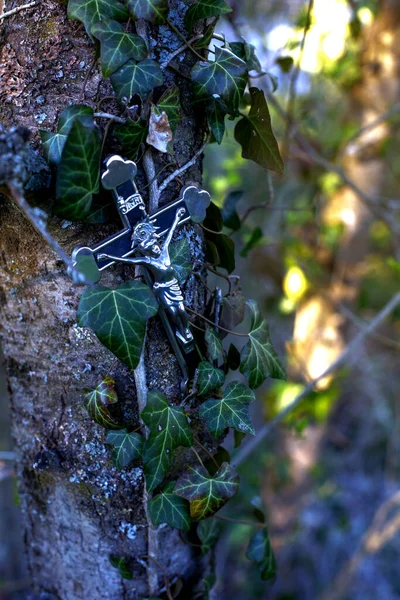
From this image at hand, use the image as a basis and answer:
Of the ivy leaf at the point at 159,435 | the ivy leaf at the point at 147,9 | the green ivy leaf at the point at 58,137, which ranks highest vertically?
the ivy leaf at the point at 147,9

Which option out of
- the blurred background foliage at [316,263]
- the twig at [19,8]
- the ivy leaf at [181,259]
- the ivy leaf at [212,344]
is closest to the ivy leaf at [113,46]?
the twig at [19,8]

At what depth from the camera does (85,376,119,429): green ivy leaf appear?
24.3 inches

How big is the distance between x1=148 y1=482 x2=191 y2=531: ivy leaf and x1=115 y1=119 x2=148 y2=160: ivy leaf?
1.47 feet

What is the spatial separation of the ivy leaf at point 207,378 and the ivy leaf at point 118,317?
114 millimetres

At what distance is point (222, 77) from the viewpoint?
24.5 inches

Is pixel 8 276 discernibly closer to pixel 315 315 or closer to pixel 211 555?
pixel 211 555

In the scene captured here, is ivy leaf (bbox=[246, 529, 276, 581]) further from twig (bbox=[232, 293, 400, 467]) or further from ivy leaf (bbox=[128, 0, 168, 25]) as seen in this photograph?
ivy leaf (bbox=[128, 0, 168, 25])

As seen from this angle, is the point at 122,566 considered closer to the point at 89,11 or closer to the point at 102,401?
the point at 102,401

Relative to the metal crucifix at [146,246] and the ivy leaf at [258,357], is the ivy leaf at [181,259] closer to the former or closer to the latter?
the metal crucifix at [146,246]

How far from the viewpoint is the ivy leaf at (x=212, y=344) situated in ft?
2.18

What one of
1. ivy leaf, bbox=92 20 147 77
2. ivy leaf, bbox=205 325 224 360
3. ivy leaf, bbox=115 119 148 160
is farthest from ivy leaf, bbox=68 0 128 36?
ivy leaf, bbox=205 325 224 360

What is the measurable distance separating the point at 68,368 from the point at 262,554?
0.50 meters

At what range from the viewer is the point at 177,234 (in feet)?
2.16

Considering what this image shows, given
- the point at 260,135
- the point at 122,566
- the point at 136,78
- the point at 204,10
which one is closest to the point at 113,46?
the point at 136,78
